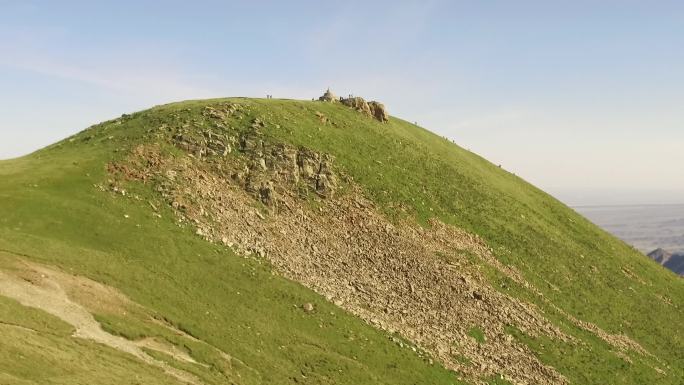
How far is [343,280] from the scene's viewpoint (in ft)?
199

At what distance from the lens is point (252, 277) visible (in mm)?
55125

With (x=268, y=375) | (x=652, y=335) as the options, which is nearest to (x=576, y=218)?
Answer: (x=652, y=335)

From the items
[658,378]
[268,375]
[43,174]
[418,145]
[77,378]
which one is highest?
[418,145]

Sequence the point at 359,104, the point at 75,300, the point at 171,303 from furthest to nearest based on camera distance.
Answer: the point at 359,104 < the point at 171,303 < the point at 75,300

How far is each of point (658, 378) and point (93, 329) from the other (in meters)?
68.2

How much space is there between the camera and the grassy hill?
41.2m

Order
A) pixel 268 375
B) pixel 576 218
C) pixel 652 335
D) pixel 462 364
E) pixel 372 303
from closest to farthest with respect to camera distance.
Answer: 1. pixel 268 375
2. pixel 462 364
3. pixel 372 303
4. pixel 652 335
5. pixel 576 218

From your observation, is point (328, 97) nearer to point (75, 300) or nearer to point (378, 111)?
point (378, 111)

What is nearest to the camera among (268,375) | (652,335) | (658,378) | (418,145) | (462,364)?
(268,375)

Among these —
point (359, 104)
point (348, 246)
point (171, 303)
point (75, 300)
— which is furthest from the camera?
point (359, 104)

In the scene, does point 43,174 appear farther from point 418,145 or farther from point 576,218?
point 576,218

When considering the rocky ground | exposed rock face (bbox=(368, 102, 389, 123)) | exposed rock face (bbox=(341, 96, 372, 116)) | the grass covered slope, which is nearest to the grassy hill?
the grass covered slope

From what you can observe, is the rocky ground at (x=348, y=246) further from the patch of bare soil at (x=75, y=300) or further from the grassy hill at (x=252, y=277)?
the patch of bare soil at (x=75, y=300)

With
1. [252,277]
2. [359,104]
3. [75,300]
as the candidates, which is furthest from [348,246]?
[359,104]
